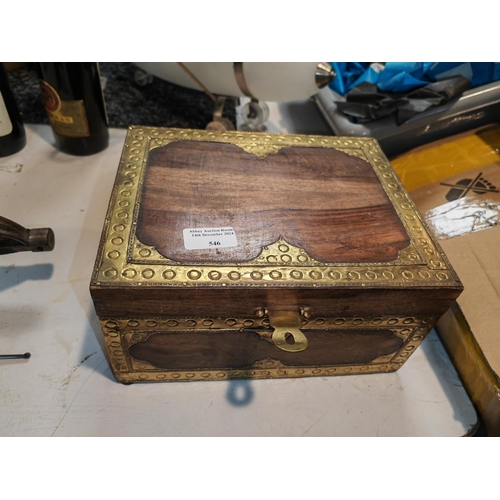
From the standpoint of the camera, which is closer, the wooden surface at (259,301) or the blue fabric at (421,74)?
the wooden surface at (259,301)

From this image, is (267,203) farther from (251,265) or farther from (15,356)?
(15,356)

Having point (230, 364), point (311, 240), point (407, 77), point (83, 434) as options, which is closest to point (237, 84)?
point (407, 77)

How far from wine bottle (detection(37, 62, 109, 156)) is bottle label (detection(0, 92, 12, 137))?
11cm

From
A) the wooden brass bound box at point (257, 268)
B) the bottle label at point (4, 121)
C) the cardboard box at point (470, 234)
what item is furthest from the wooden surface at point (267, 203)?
the bottle label at point (4, 121)

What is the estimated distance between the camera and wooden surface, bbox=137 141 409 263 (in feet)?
2.34

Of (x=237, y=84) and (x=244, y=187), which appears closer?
(x=244, y=187)

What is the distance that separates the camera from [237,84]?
1.25 meters

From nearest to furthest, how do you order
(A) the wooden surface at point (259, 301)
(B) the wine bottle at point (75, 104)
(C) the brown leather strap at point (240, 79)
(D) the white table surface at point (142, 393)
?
1. (A) the wooden surface at point (259, 301)
2. (D) the white table surface at point (142, 393)
3. (B) the wine bottle at point (75, 104)
4. (C) the brown leather strap at point (240, 79)

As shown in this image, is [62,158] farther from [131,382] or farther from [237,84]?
[131,382]

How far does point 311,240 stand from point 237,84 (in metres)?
0.74

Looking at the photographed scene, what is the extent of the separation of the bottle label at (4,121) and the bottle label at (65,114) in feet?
0.35

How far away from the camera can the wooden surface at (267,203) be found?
28.1 inches

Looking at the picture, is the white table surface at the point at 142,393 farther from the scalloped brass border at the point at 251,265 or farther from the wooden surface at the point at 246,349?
the scalloped brass border at the point at 251,265

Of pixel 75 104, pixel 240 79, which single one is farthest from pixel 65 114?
pixel 240 79
